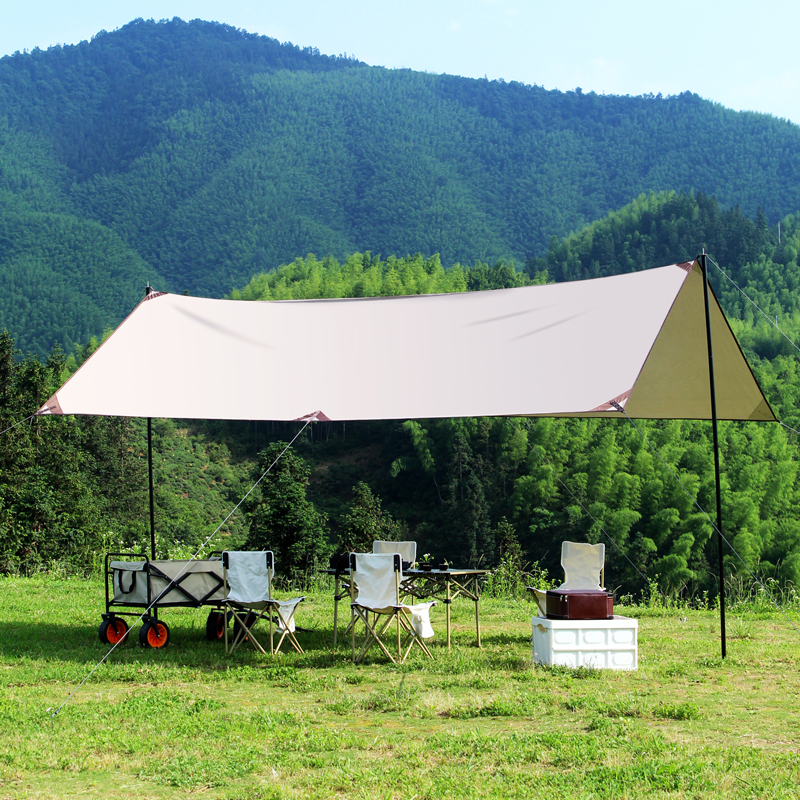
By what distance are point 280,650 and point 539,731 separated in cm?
230

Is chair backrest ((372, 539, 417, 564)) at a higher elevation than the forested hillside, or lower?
lower

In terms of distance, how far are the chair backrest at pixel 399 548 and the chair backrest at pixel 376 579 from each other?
1.62 metres

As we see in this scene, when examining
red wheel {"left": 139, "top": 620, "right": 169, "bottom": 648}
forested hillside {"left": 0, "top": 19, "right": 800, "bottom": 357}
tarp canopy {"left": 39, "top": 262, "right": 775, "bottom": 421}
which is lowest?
red wheel {"left": 139, "top": 620, "right": 169, "bottom": 648}

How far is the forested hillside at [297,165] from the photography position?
6116 cm

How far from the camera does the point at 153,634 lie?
5.55 m

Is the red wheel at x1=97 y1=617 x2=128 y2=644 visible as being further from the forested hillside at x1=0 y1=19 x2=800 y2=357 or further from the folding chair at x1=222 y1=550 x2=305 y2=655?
the forested hillside at x1=0 y1=19 x2=800 y2=357

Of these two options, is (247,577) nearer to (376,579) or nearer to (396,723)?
(376,579)

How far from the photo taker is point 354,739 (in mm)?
3365

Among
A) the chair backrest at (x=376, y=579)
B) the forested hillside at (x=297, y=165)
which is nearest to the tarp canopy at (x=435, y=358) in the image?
the chair backrest at (x=376, y=579)

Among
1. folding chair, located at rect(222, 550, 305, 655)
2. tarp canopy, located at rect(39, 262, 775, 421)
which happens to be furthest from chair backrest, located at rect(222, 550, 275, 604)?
tarp canopy, located at rect(39, 262, 775, 421)

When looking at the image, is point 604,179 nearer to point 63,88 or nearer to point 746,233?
point 746,233

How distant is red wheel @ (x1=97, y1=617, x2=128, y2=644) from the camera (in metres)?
5.59

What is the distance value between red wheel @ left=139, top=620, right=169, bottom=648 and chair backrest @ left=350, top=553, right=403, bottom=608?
55.1 inches

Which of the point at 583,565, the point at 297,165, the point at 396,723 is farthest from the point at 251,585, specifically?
the point at 297,165
